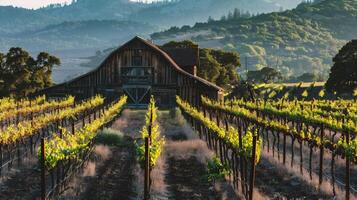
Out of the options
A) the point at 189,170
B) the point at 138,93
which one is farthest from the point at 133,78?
the point at 189,170

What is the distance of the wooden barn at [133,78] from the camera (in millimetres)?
57531

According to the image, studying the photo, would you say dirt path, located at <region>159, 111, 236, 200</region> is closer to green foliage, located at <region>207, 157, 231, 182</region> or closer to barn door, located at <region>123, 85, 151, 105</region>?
green foliage, located at <region>207, 157, 231, 182</region>

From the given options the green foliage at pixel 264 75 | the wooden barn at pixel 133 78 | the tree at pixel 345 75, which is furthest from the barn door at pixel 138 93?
the green foliage at pixel 264 75

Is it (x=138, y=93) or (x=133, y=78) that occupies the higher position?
(x=133, y=78)

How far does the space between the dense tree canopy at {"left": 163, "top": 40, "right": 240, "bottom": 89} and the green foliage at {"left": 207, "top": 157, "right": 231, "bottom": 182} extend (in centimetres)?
5098

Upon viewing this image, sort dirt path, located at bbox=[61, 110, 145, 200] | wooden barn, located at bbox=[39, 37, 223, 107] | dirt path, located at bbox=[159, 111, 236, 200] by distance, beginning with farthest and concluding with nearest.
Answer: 1. wooden barn, located at bbox=[39, 37, 223, 107]
2. dirt path, located at bbox=[159, 111, 236, 200]
3. dirt path, located at bbox=[61, 110, 145, 200]

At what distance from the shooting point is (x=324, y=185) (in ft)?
62.2

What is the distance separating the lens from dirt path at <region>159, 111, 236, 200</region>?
18391 mm

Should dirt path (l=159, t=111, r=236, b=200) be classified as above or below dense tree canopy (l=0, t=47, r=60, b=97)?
below

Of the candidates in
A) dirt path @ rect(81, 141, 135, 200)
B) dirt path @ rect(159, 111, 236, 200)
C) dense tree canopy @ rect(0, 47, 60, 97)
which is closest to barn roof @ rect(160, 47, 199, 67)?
dense tree canopy @ rect(0, 47, 60, 97)

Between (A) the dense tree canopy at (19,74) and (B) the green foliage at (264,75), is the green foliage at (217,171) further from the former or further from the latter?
(B) the green foliage at (264,75)

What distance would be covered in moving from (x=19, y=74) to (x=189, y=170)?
132ft

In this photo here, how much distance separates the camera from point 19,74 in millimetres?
57625

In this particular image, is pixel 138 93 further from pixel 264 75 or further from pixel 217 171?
pixel 264 75
